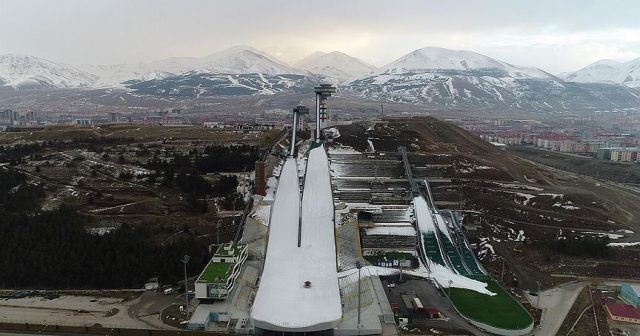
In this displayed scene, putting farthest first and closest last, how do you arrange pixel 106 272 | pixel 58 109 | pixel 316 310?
pixel 58 109 → pixel 106 272 → pixel 316 310

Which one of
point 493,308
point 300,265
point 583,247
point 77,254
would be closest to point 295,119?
point 300,265

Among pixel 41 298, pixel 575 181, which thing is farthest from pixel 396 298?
pixel 575 181

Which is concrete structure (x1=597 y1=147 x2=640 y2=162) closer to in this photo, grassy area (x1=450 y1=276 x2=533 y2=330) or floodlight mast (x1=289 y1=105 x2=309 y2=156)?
floodlight mast (x1=289 y1=105 x2=309 y2=156)

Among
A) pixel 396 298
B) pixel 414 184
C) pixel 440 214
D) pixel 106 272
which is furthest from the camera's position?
pixel 414 184

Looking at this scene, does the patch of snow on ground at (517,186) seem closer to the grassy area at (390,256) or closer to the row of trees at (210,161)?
the grassy area at (390,256)

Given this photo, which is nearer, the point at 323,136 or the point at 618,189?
the point at 618,189

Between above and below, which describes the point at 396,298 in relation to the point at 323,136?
below

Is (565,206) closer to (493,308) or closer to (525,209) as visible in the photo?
(525,209)

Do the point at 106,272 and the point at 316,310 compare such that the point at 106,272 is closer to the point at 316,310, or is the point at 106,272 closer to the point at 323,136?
the point at 316,310
